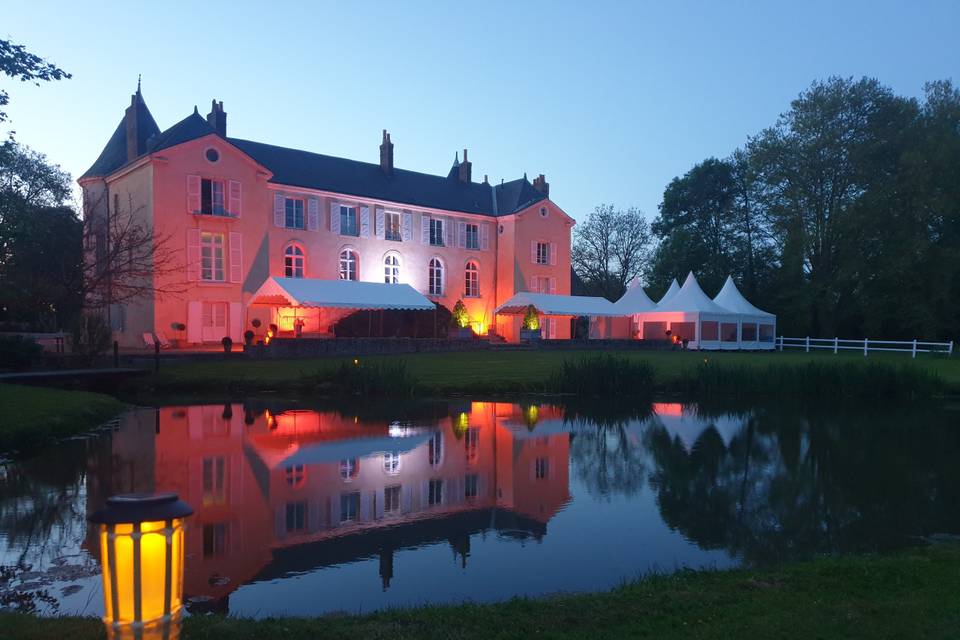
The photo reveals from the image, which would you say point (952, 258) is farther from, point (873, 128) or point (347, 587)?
point (347, 587)

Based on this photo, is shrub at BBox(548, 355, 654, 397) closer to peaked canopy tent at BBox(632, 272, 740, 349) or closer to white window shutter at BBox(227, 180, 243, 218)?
white window shutter at BBox(227, 180, 243, 218)

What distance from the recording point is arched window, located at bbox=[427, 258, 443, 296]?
97.2ft

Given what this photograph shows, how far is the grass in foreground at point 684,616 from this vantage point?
3100 mm

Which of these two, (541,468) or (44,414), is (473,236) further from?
(541,468)

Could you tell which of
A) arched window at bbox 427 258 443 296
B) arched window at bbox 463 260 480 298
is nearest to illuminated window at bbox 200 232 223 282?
arched window at bbox 427 258 443 296

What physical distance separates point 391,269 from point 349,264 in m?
1.85

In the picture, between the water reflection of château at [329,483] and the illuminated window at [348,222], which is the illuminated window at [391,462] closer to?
the water reflection of château at [329,483]

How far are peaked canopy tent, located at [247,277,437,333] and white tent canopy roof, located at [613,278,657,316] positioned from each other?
32.0ft

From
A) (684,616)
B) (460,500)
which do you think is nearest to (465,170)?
(460,500)

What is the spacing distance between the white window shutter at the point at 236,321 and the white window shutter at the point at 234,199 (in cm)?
314

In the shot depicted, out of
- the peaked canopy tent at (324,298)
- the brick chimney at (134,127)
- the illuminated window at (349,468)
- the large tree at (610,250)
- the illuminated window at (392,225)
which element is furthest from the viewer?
the large tree at (610,250)

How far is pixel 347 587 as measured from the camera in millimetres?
4359

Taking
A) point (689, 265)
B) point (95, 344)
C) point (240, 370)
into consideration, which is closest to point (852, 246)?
point (689, 265)

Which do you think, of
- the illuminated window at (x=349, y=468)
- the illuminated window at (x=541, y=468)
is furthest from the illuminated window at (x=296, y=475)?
the illuminated window at (x=541, y=468)
